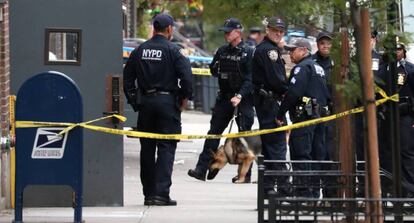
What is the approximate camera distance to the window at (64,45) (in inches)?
394

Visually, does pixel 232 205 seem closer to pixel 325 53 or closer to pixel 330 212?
pixel 325 53

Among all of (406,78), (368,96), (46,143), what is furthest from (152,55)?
(368,96)

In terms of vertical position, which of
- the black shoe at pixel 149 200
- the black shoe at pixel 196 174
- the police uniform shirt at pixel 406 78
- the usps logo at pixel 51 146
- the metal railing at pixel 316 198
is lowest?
the black shoe at pixel 196 174

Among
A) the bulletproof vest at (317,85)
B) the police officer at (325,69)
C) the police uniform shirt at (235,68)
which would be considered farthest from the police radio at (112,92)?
the police uniform shirt at (235,68)

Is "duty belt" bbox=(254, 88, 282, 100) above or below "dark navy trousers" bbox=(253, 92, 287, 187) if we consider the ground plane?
above

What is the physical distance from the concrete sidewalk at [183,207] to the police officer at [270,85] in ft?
2.16

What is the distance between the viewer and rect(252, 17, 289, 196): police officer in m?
10.9

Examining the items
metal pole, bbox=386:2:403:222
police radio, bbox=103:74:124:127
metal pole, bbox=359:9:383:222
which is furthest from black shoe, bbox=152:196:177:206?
metal pole, bbox=359:9:383:222

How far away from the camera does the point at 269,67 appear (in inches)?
433

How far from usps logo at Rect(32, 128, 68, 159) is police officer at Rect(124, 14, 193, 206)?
1.82 meters

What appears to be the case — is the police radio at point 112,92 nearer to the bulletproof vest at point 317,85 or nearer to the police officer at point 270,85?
the police officer at point 270,85

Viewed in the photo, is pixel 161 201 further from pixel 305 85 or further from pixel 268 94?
pixel 305 85

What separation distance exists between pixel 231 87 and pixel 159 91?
247cm

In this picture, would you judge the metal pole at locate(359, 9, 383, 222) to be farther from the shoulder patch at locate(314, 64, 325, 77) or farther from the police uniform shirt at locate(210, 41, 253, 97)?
the police uniform shirt at locate(210, 41, 253, 97)
